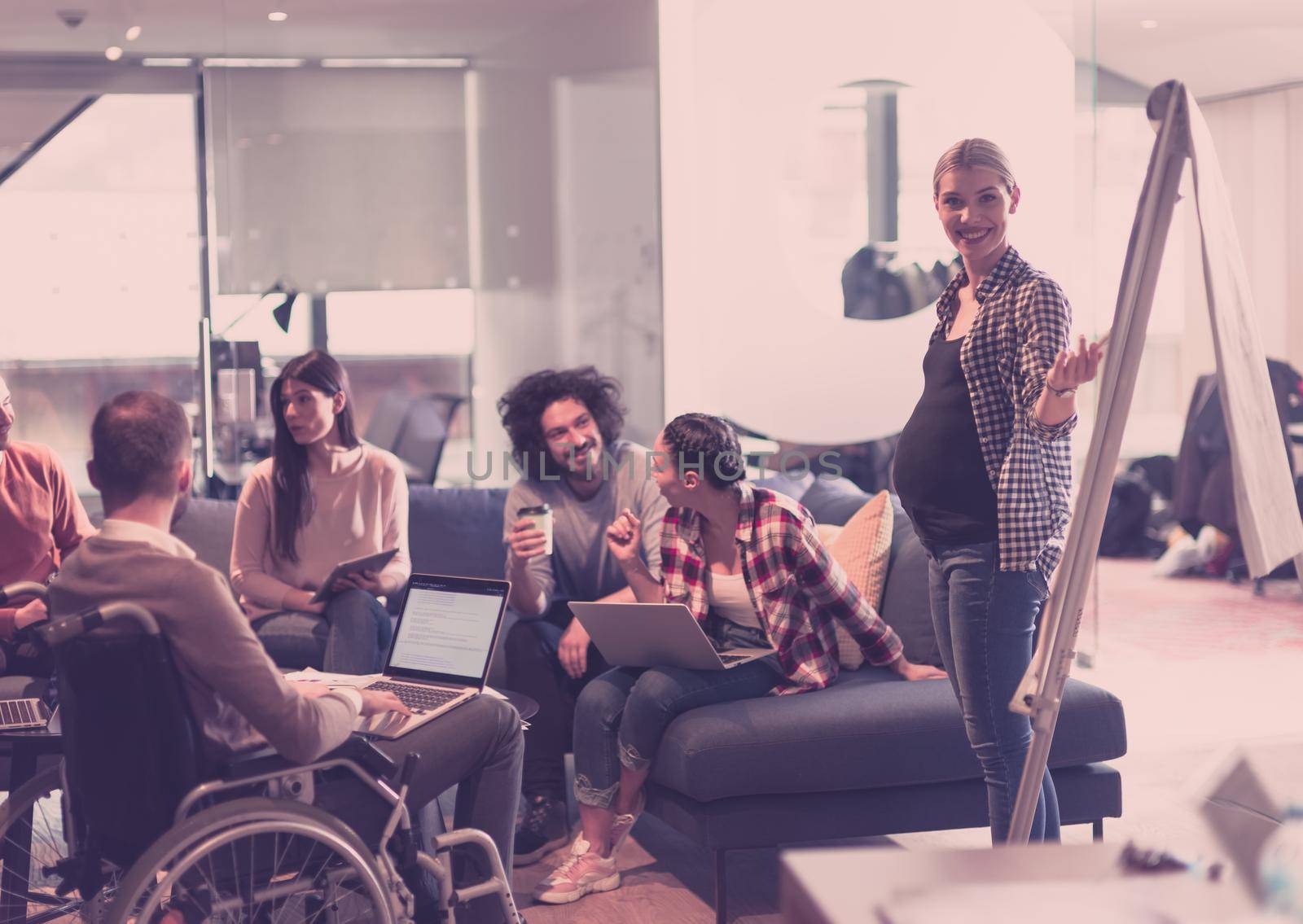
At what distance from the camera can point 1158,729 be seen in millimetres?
4258

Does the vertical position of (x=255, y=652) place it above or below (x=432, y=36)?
below

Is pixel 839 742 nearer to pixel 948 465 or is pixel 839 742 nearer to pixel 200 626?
pixel 948 465

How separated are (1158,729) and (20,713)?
3.28 meters

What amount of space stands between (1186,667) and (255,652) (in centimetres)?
413

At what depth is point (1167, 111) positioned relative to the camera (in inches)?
65.8

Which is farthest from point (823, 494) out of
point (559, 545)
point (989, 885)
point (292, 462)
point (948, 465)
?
point (989, 885)

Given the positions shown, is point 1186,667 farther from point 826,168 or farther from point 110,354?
point 110,354

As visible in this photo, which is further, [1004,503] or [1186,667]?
[1186,667]

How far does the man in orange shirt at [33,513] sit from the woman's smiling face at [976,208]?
213 cm

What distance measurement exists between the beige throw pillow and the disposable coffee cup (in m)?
0.73

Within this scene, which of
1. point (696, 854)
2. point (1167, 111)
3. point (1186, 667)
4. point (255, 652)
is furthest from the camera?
point (1186, 667)

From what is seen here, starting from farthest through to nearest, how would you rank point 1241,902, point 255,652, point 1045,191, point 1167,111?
point 1045,191, point 255,652, point 1167,111, point 1241,902

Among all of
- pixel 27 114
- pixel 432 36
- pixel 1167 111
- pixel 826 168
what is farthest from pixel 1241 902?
pixel 27 114

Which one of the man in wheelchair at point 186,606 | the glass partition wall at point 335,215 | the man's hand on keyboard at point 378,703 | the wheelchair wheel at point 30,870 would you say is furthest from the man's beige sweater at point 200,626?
the glass partition wall at point 335,215
